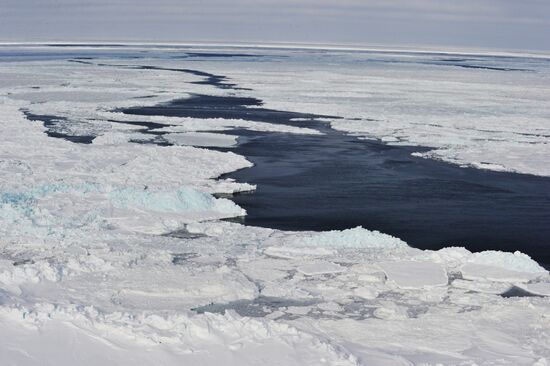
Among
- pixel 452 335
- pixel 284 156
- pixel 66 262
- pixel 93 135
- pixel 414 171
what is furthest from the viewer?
pixel 93 135

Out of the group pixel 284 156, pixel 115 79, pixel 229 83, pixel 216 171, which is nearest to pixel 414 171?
pixel 284 156

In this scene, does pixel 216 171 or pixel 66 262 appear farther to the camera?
pixel 216 171

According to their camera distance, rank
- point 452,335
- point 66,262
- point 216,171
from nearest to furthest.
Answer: point 452,335, point 66,262, point 216,171

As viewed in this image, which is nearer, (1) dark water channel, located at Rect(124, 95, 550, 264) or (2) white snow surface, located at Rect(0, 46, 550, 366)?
(2) white snow surface, located at Rect(0, 46, 550, 366)

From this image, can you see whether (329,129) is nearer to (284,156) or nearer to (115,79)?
(284,156)

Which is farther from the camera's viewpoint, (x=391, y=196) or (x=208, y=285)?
(x=391, y=196)

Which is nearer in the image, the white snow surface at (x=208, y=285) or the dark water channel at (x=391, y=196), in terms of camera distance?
the white snow surface at (x=208, y=285)

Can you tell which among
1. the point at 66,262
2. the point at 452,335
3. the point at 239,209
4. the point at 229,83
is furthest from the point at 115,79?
the point at 452,335
